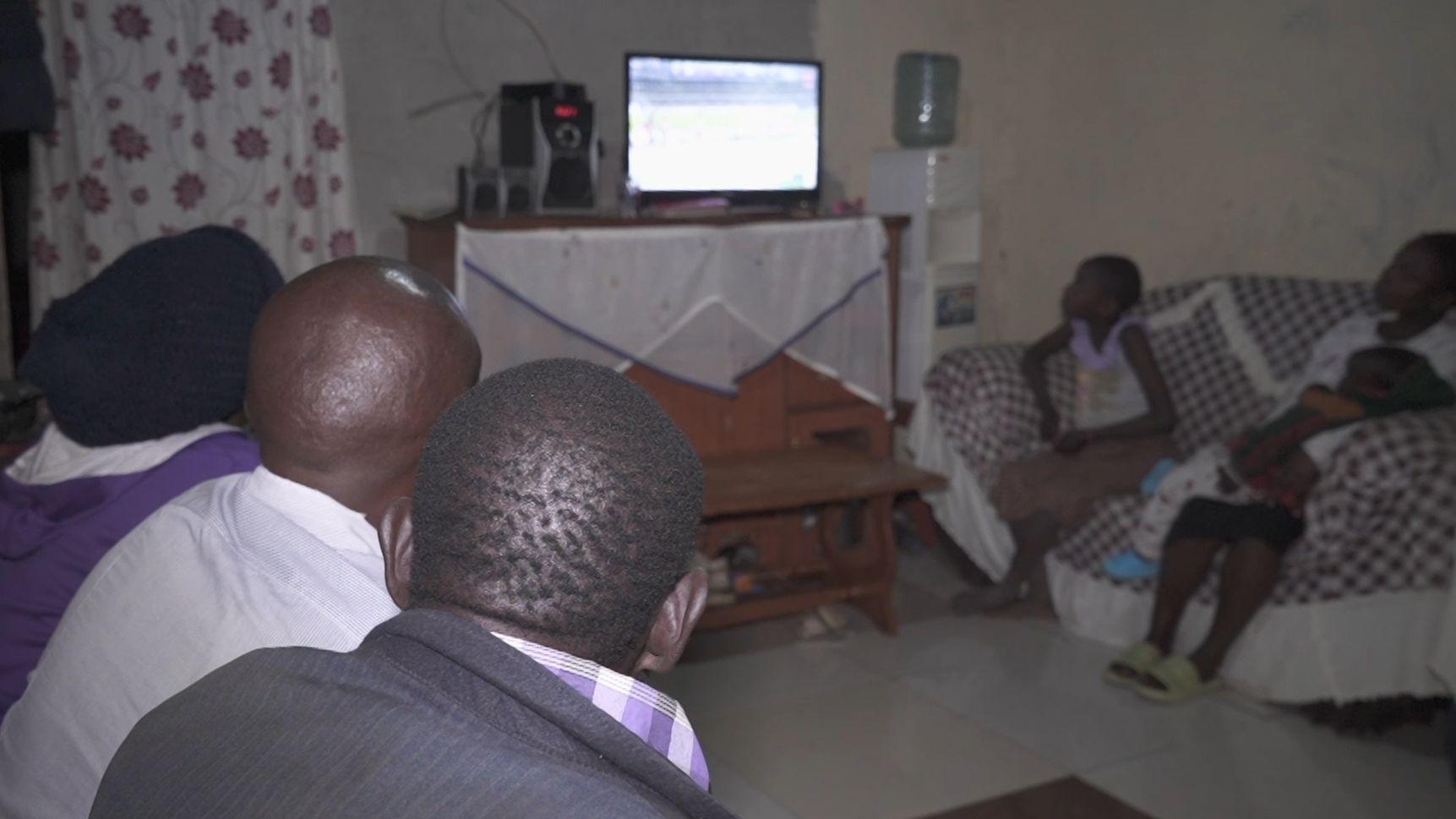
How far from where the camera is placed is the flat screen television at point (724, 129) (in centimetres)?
374

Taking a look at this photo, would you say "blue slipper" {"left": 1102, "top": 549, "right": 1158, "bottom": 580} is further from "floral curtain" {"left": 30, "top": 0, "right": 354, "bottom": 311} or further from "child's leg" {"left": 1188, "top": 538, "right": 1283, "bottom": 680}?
"floral curtain" {"left": 30, "top": 0, "right": 354, "bottom": 311}

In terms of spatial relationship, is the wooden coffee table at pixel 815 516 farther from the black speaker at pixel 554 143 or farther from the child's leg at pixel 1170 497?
the black speaker at pixel 554 143

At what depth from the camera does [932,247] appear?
4.38 m

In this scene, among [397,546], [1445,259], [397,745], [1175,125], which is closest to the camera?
[397,745]

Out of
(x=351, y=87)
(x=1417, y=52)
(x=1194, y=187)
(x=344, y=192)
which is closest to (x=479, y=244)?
(x=344, y=192)

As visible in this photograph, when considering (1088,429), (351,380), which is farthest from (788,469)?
(351,380)

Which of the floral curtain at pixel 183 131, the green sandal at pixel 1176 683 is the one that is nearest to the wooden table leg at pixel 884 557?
the green sandal at pixel 1176 683

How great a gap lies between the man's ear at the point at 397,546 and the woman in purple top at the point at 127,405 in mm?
631

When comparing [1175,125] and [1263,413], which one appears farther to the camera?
[1175,125]

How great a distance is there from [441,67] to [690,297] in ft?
3.55

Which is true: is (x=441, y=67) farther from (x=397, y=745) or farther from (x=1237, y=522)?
(x=397, y=745)

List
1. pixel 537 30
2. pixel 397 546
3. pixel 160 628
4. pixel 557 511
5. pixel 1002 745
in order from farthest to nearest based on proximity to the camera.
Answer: pixel 537 30
pixel 1002 745
pixel 160 628
pixel 397 546
pixel 557 511

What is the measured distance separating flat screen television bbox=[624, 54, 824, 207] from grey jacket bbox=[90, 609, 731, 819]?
311 centimetres

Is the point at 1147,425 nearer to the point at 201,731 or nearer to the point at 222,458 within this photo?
the point at 222,458
